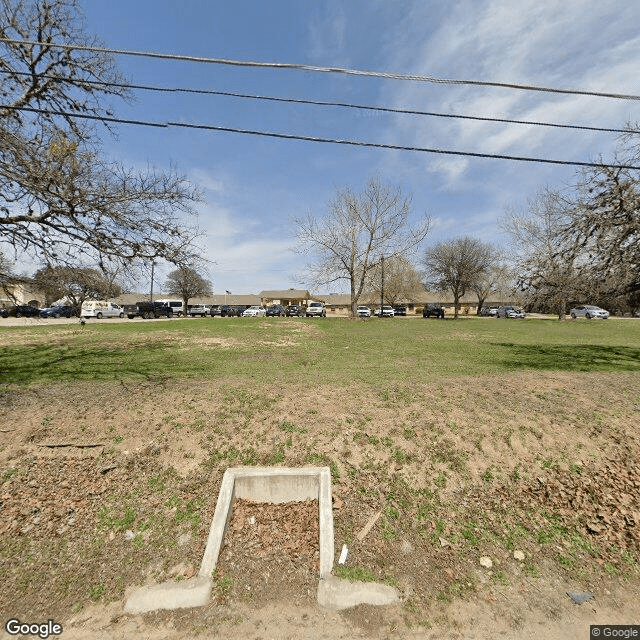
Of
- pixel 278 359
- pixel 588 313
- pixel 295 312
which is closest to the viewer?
pixel 278 359

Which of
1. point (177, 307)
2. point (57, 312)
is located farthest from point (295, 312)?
point (57, 312)

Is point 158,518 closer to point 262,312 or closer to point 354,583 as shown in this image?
point 354,583

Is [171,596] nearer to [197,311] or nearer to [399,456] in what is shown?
[399,456]

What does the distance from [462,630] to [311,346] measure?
1110cm

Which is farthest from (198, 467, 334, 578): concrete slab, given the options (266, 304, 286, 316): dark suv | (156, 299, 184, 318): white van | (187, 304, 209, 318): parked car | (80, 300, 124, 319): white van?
(156, 299, 184, 318): white van

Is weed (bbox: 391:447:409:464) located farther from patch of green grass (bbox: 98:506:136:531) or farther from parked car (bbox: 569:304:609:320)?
parked car (bbox: 569:304:609:320)

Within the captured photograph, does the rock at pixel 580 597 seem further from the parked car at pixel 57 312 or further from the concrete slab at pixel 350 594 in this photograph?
the parked car at pixel 57 312

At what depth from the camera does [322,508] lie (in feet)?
13.0

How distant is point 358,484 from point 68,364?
9009mm

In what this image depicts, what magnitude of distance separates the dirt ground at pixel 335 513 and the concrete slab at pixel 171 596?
0.24 ft

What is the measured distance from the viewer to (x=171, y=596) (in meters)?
3.08

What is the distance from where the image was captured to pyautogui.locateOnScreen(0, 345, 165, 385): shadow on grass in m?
7.59

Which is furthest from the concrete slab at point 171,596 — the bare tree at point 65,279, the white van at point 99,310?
the white van at point 99,310

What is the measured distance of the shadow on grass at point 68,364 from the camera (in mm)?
7595
